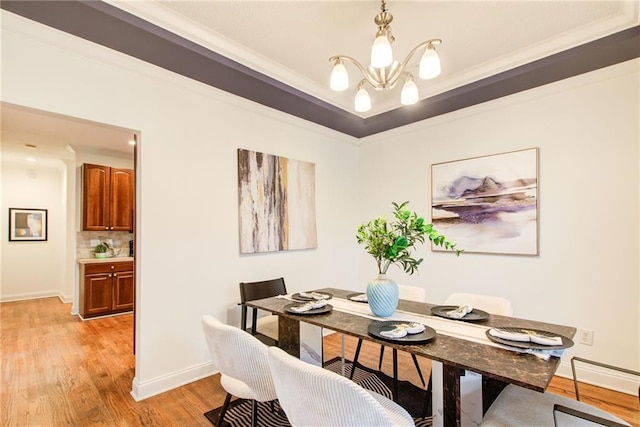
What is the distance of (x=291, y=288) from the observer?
11.5 feet

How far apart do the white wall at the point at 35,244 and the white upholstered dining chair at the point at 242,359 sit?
5.80 meters

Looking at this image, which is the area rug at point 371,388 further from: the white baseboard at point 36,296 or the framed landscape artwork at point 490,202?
the white baseboard at point 36,296

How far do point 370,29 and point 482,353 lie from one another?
2.20 metres

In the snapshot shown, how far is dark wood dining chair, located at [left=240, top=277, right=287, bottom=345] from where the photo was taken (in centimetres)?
252

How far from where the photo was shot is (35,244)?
6.09 m

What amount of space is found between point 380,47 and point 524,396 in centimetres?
188

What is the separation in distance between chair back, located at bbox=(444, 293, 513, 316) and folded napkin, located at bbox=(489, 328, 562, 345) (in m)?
0.55

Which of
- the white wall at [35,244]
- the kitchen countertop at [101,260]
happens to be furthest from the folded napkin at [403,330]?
the white wall at [35,244]

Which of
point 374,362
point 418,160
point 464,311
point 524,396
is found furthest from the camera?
point 418,160

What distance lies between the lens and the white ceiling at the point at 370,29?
2037mm

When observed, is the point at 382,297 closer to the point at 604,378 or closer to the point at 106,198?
the point at 604,378

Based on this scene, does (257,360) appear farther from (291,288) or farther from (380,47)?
(291,288)

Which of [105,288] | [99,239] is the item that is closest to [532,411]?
[105,288]

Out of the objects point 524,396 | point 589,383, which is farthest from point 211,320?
point 589,383
